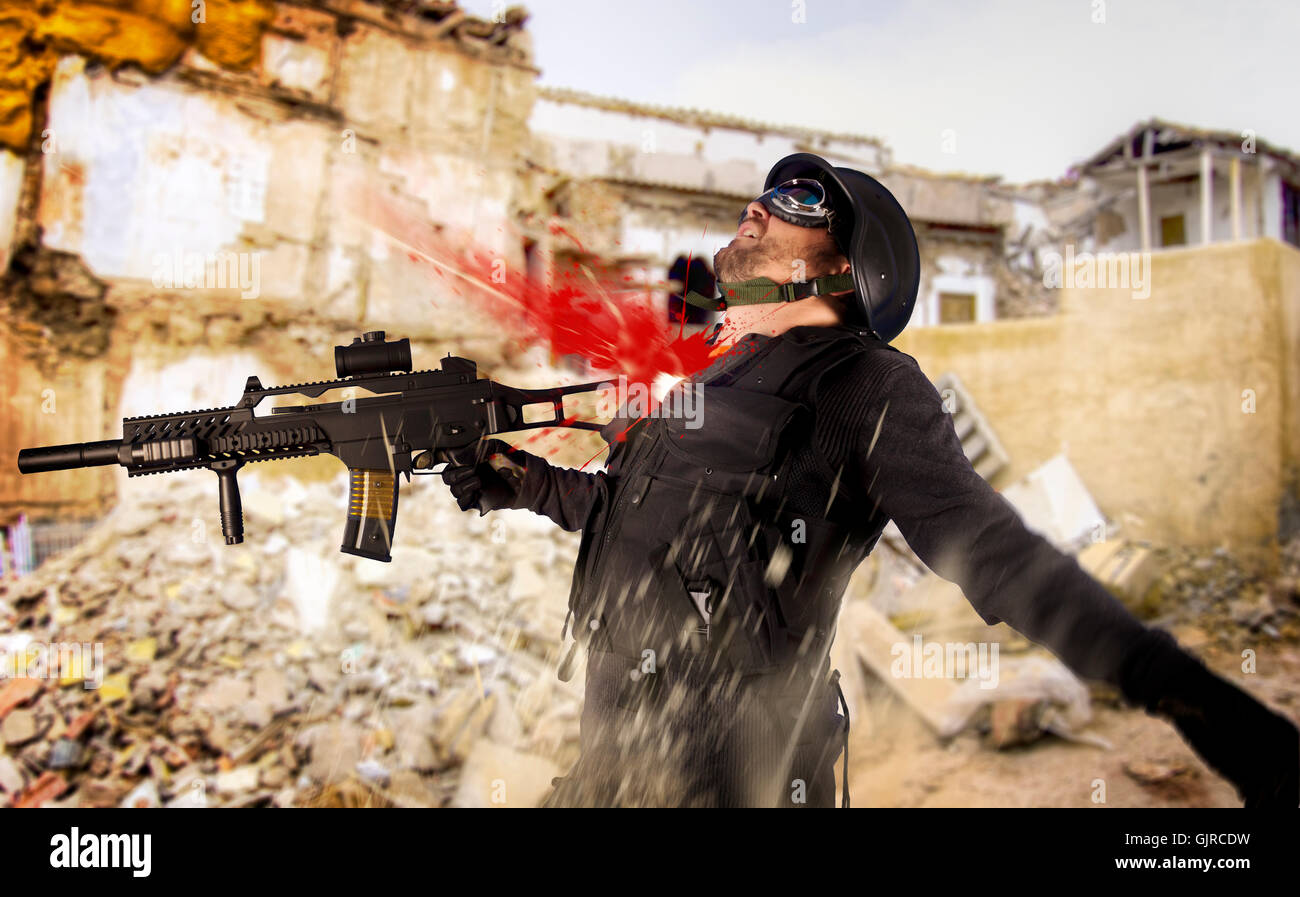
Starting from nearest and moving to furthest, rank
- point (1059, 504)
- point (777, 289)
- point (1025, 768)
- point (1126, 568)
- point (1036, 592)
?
point (1036, 592), point (777, 289), point (1025, 768), point (1126, 568), point (1059, 504)

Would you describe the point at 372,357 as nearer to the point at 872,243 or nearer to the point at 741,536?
the point at 741,536

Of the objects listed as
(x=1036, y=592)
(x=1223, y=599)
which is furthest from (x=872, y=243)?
(x=1223, y=599)

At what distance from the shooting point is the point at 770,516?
1684 mm

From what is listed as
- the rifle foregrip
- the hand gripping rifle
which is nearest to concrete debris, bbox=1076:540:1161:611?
Answer: the hand gripping rifle

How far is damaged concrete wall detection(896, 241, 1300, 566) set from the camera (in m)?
7.68

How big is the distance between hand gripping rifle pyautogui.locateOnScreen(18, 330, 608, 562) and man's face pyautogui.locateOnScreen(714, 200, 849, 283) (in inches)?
17.5

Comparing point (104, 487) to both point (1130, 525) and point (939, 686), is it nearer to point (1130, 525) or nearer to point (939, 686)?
point (939, 686)

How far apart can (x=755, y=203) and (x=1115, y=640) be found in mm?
1192

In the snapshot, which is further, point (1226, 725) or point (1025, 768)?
Result: point (1025, 768)

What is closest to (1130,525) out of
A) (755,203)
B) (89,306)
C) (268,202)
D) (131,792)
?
(755,203)

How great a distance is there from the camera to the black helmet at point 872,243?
1.73 m

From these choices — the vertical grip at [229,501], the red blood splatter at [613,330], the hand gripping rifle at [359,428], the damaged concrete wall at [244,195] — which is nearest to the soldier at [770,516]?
the red blood splatter at [613,330]

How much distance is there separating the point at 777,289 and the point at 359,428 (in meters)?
1.11

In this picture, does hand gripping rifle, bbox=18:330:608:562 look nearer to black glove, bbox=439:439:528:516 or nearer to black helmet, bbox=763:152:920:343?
black glove, bbox=439:439:528:516
